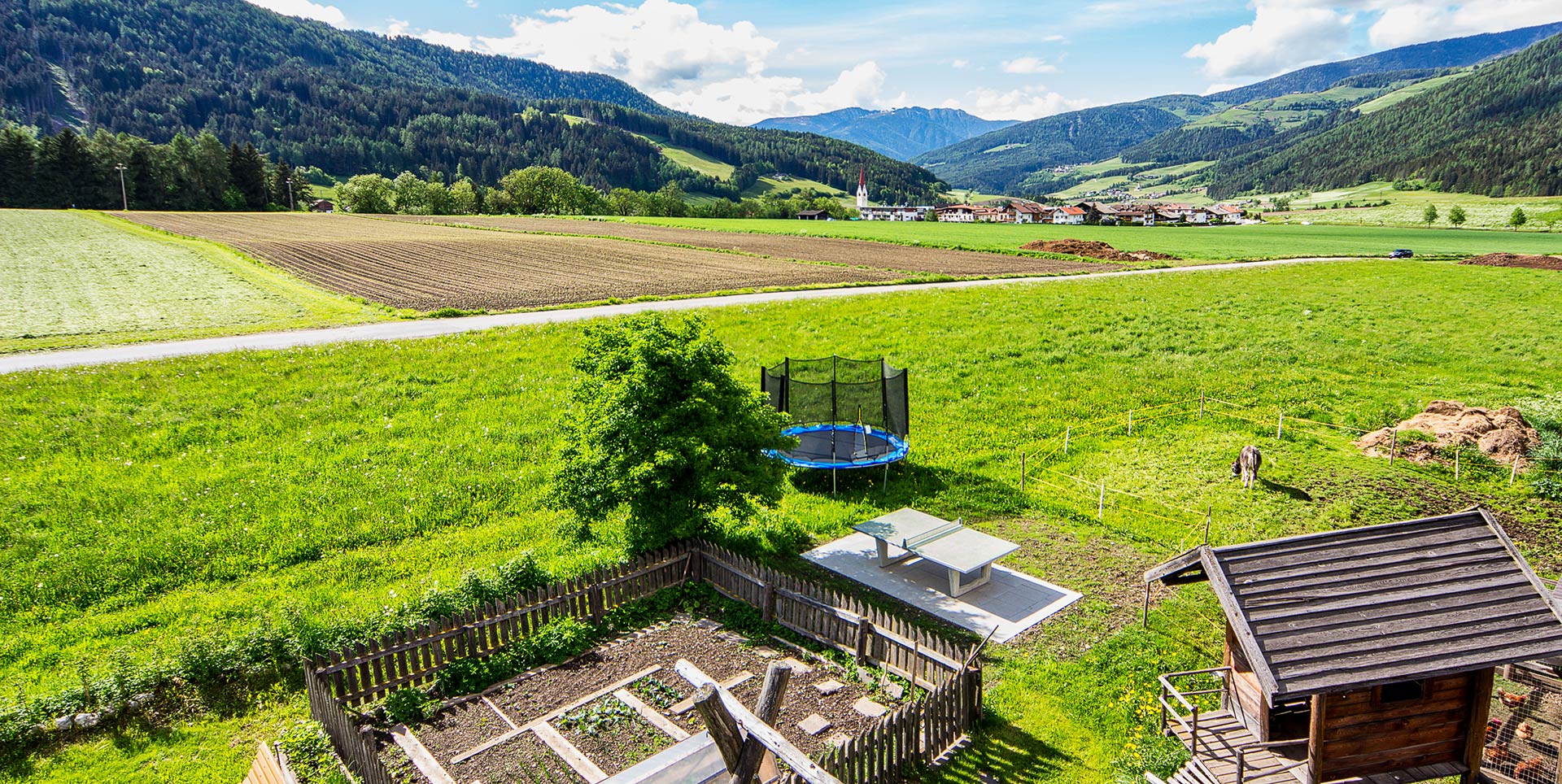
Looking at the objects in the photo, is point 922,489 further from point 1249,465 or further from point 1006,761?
point 1006,761

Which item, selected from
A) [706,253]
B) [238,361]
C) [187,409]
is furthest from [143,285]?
[706,253]

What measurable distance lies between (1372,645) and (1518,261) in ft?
244

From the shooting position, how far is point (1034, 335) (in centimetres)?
3056

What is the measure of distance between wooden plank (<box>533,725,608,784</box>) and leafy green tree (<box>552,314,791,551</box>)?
3763 mm

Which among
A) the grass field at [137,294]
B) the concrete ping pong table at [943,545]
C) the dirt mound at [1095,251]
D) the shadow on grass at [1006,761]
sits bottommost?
the shadow on grass at [1006,761]

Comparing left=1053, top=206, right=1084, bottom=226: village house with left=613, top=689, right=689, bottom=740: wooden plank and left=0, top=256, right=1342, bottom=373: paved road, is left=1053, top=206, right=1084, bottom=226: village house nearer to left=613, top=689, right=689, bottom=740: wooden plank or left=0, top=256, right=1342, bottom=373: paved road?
left=0, top=256, right=1342, bottom=373: paved road

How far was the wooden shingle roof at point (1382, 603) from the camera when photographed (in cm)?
648

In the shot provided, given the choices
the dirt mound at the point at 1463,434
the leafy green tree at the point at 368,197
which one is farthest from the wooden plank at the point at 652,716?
the leafy green tree at the point at 368,197

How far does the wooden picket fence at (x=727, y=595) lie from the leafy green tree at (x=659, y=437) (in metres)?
0.85

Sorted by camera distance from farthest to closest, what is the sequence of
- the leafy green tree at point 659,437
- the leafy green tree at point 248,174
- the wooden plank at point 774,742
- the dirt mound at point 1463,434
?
1. the leafy green tree at point 248,174
2. the dirt mound at point 1463,434
3. the leafy green tree at point 659,437
4. the wooden plank at point 774,742

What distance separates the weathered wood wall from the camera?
22.7 ft

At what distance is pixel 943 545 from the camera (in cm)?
1246

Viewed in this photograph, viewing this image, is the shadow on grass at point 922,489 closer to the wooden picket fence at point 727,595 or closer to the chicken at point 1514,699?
the wooden picket fence at point 727,595

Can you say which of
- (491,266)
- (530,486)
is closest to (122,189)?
(491,266)
